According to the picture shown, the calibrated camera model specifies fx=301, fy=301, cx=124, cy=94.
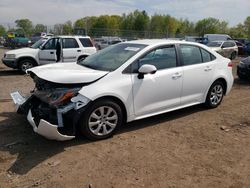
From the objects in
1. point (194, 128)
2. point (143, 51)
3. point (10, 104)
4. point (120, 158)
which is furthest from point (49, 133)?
point (10, 104)

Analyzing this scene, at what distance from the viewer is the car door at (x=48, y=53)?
1298cm

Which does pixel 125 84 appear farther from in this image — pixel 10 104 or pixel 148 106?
pixel 10 104

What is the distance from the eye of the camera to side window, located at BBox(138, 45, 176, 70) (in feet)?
17.9

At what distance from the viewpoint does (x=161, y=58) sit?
18.7 feet

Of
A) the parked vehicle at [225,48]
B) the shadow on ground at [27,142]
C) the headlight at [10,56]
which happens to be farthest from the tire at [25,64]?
the parked vehicle at [225,48]

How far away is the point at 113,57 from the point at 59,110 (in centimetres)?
161

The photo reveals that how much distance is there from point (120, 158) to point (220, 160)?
1.44m

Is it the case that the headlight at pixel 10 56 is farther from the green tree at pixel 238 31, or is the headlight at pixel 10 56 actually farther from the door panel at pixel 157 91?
the green tree at pixel 238 31

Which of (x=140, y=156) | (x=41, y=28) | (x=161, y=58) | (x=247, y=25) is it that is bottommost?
(x=140, y=156)

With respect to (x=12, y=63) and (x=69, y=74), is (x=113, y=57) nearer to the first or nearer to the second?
(x=69, y=74)

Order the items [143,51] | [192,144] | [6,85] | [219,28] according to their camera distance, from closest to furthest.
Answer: [192,144] → [143,51] → [6,85] → [219,28]

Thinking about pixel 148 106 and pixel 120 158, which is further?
pixel 148 106

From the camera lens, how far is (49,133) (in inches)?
170

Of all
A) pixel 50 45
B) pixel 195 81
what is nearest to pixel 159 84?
pixel 195 81
